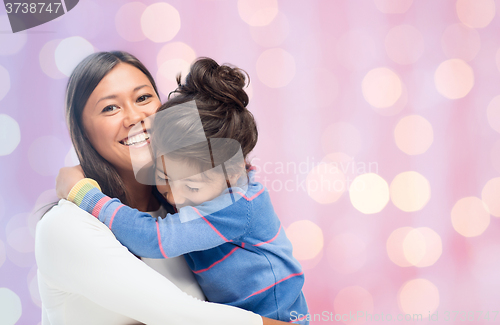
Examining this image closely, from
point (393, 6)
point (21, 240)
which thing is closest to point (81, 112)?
point (21, 240)

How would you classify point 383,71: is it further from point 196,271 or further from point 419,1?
point 196,271

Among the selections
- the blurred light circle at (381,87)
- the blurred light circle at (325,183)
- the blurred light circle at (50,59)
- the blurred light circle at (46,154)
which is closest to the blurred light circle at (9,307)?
the blurred light circle at (46,154)

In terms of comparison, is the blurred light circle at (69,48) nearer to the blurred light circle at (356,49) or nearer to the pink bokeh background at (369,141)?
the pink bokeh background at (369,141)

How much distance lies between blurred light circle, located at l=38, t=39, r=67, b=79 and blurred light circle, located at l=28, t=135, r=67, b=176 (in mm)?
273

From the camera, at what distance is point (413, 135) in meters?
1.95

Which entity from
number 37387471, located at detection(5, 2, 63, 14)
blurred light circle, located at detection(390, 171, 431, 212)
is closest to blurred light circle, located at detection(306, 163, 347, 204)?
blurred light circle, located at detection(390, 171, 431, 212)

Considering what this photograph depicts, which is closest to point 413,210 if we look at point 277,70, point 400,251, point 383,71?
point 400,251

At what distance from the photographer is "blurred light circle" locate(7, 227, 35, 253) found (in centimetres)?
170

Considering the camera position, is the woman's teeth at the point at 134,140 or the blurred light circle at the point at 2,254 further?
the blurred light circle at the point at 2,254

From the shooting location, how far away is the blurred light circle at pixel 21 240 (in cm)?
170

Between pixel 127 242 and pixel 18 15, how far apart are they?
46.8 inches

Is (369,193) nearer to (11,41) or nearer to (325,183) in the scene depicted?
Result: (325,183)

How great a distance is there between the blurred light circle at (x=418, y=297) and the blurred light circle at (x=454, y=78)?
3.32 ft

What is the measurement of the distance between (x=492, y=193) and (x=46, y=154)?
2251 millimetres
